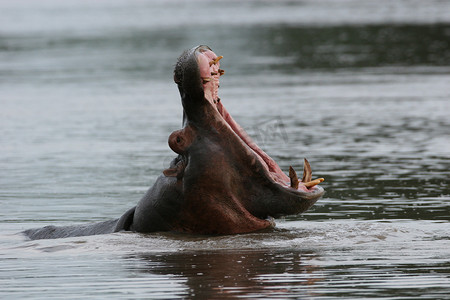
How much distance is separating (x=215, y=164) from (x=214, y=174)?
76 millimetres

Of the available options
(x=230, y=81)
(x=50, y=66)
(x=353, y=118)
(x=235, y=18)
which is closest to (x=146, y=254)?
(x=353, y=118)

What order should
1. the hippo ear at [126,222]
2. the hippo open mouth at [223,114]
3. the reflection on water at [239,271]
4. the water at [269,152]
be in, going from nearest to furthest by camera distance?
1. the reflection on water at [239,271]
2. the water at [269,152]
3. the hippo open mouth at [223,114]
4. the hippo ear at [126,222]

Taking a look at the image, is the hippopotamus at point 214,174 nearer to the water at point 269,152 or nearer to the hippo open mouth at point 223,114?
the hippo open mouth at point 223,114

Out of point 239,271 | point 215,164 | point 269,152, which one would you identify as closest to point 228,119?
point 215,164

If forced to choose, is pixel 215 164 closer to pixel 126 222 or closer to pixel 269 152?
pixel 126 222

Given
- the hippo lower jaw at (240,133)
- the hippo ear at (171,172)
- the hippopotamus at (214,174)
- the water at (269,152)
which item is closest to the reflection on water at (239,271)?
the water at (269,152)

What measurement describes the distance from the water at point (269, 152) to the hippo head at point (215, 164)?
0.36 metres

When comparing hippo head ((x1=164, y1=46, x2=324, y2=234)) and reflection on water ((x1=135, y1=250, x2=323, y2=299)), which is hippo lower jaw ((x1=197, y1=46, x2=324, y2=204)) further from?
reflection on water ((x1=135, y1=250, x2=323, y2=299))

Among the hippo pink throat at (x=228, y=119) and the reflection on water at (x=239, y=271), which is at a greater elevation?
the hippo pink throat at (x=228, y=119)

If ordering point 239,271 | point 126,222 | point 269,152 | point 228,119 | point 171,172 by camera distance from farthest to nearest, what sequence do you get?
point 269,152
point 126,222
point 228,119
point 171,172
point 239,271

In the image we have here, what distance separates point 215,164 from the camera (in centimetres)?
751

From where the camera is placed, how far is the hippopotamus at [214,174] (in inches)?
295

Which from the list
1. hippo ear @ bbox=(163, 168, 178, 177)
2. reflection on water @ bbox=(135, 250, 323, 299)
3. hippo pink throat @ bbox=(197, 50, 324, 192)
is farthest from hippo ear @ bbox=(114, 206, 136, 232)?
hippo pink throat @ bbox=(197, 50, 324, 192)

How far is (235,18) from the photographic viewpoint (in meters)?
62.1
